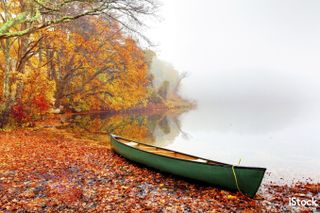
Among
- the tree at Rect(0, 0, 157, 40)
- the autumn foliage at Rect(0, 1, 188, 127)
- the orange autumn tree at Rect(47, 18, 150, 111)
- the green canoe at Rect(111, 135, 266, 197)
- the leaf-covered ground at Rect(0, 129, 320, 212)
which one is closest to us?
the leaf-covered ground at Rect(0, 129, 320, 212)

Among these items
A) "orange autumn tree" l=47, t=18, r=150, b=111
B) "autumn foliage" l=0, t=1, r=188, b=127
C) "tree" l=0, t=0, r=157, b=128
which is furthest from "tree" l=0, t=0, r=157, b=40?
"orange autumn tree" l=47, t=18, r=150, b=111

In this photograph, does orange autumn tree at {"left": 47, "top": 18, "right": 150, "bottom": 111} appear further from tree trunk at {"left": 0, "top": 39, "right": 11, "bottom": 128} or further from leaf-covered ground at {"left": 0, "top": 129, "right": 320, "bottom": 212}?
leaf-covered ground at {"left": 0, "top": 129, "right": 320, "bottom": 212}

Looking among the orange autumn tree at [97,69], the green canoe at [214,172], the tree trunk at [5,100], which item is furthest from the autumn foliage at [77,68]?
the green canoe at [214,172]

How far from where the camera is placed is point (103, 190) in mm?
7969

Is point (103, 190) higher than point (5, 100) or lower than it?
lower

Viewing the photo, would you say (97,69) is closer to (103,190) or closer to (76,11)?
(76,11)

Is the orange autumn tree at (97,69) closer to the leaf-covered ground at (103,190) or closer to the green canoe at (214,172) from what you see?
the leaf-covered ground at (103,190)

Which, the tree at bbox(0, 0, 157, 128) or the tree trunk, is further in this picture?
the tree trunk

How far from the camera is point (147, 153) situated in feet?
32.9

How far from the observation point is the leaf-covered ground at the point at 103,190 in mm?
6871

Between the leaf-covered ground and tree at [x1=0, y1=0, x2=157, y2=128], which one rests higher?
tree at [x1=0, y1=0, x2=157, y2=128]

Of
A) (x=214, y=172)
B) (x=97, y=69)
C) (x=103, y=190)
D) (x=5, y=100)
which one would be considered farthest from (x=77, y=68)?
(x=214, y=172)

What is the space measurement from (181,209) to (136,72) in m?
26.2

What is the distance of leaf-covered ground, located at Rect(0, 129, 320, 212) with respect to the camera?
22.5ft
